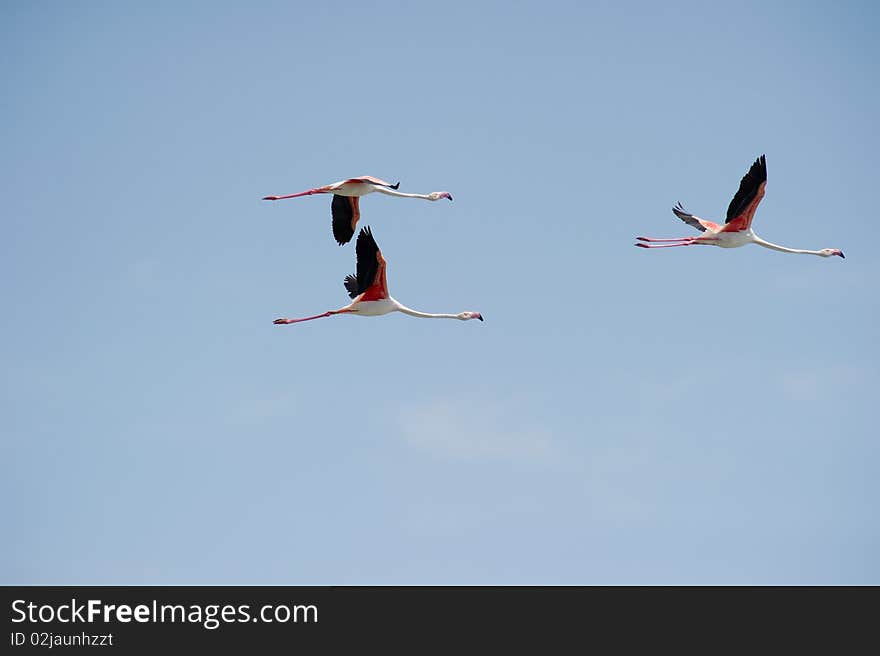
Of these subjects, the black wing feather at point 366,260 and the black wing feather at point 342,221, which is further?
the black wing feather at point 342,221

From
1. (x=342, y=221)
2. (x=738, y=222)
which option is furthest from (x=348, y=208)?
(x=738, y=222)

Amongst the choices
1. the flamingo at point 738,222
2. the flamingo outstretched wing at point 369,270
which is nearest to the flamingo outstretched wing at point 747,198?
the flamingo at point 738,222

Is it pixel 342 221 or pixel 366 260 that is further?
pixel 342 221

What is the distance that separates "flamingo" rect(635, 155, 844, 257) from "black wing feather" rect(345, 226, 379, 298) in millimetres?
6130

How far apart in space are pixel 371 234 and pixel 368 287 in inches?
59.8

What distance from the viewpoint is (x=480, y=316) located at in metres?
52.8

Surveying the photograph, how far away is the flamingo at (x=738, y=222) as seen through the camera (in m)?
49.8

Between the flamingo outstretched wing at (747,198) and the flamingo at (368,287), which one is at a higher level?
the flamingo outstretched wing at (747,198)

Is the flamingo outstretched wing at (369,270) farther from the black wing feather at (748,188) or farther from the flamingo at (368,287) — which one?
the black wing feather at (748,188)

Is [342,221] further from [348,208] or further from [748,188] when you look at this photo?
[748,188]

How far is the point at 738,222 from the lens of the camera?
50.8 m

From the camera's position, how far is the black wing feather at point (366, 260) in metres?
49.5
